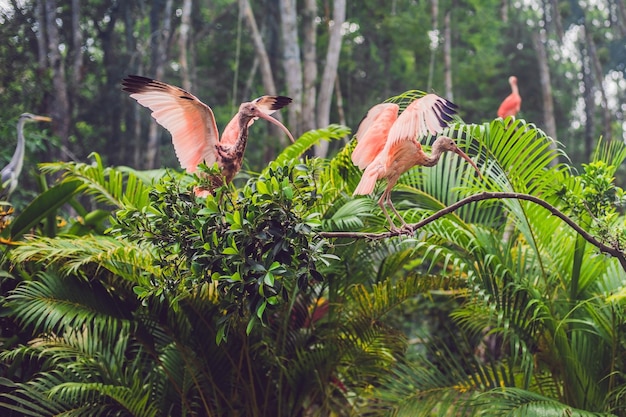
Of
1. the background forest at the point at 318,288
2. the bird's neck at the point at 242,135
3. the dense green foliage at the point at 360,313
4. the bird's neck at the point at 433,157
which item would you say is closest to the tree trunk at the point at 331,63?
the background forest at the point at 318,288

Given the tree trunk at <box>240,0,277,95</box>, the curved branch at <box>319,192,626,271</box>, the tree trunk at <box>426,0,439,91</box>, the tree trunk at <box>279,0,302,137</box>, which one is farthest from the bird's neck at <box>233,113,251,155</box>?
the tree trunk at <box>426,0,439,91</box>

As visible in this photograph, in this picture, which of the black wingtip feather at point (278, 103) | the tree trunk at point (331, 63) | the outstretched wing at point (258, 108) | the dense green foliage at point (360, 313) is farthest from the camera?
the tree trunk at point (331, 63)

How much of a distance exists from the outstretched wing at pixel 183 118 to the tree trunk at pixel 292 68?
6.77 m

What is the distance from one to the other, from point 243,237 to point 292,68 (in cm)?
783

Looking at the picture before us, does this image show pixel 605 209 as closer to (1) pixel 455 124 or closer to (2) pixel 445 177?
(1) pixel 455 124

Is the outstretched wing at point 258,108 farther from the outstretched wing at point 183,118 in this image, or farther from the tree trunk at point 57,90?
the tree trunk at point 57,90

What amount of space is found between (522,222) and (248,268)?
7.04 ft

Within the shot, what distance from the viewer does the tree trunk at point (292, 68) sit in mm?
10023

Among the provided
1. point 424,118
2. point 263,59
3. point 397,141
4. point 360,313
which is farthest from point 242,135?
point 263,59

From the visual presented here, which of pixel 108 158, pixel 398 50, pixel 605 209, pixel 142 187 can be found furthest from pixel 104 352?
pixel 398 50

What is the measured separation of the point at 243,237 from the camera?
266 cm

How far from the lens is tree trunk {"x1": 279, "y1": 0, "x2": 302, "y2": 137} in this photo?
10023 millimetres

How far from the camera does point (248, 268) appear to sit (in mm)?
2619

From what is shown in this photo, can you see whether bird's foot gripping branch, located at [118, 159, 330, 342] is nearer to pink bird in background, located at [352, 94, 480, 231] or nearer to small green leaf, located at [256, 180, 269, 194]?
small green leaf, located at [256, 180, 269, 194]
